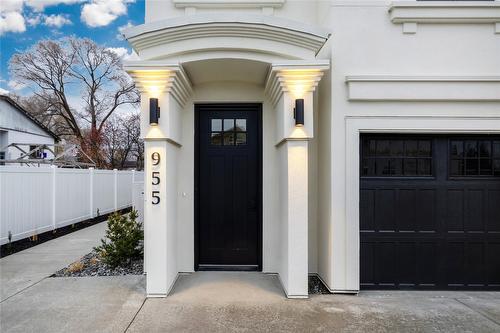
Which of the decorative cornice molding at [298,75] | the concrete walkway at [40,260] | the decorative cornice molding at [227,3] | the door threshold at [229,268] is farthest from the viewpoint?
the door threshold at [229,268]

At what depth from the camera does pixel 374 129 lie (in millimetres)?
4191

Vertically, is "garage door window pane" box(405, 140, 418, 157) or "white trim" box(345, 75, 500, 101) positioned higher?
"white trim" box(345, 75, 500, 101)

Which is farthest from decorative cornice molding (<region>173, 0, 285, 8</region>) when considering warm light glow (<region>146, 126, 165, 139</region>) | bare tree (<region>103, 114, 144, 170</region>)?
bare tree (<region>103, 114, 144, 170</region>)

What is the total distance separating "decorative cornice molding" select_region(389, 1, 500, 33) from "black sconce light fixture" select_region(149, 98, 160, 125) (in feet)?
11.6

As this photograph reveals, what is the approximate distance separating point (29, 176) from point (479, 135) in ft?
29.2

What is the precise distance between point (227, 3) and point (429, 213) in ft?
14.7

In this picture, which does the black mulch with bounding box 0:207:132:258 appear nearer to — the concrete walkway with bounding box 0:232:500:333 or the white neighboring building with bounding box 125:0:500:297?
the concrete walkway with bounding box 0:232:500:333

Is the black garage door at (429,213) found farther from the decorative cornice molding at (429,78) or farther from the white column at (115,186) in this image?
the white column at (115,186)

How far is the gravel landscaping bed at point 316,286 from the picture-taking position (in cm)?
421

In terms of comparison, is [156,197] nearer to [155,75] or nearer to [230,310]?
[155,75]

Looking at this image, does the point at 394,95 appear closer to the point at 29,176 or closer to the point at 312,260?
the point at 312,260

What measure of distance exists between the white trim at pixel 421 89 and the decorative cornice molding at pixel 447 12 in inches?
32.7

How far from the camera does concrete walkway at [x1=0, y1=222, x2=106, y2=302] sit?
14.5 feet

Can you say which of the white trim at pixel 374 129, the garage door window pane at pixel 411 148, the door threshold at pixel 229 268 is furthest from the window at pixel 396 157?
the door threshold at pixel 229 268
